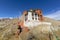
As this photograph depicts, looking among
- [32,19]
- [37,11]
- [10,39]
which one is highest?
[37,11]

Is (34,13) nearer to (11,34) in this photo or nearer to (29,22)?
(29,22)

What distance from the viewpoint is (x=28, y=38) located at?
1081 inches

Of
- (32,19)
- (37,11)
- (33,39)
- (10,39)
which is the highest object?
(37,11)

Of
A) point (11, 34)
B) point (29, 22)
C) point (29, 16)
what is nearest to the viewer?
point (11, 34)

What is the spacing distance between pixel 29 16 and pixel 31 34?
2499 centimetres

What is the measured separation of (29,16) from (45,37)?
25.7m

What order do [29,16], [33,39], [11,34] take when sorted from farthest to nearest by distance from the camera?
[29,16] → [11,34] → [33,39]

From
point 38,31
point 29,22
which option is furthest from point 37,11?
point 38,31

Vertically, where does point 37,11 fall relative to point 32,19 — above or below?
above

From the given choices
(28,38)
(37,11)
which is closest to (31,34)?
(28,38)

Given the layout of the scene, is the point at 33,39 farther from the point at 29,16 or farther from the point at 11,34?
the point at 29,16

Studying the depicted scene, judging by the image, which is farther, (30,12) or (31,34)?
(30,12)

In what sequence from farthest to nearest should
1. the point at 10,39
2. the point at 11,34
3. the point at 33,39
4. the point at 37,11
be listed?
1. the point at 37,11
2. the point at 11,34
3. the point at 10,39
4. the point at 33,39

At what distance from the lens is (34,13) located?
176ft
